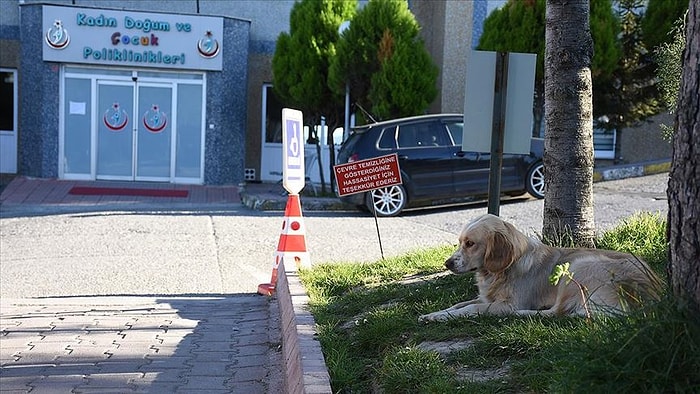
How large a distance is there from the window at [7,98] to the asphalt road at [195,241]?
23.8 feet

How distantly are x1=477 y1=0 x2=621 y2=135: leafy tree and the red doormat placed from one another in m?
7.61

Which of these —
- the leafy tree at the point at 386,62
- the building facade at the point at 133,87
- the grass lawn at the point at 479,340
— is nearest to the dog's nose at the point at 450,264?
the grass lawn at the point at 479,340

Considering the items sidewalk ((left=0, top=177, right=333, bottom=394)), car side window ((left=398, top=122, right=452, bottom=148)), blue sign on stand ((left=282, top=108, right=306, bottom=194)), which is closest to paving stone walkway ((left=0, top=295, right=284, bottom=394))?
sidewalk ((left=0, top=177, right=333, bottom=394))

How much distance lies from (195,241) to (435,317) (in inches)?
297

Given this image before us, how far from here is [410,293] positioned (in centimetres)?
621

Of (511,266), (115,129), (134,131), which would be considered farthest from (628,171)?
(511,266)

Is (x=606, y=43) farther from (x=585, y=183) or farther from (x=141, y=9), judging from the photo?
(x=141, y=9)

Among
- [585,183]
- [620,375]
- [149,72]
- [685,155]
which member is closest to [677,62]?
[585,183]

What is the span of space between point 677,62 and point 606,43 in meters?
9.35

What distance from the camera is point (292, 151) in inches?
360

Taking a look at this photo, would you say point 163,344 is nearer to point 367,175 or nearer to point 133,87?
point 367,175

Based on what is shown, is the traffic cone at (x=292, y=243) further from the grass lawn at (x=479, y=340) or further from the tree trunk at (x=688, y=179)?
the tree trunk at (x=688, y=179)

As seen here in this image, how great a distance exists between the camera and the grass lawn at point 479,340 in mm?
2793

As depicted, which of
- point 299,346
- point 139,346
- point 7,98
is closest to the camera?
point 299,346
